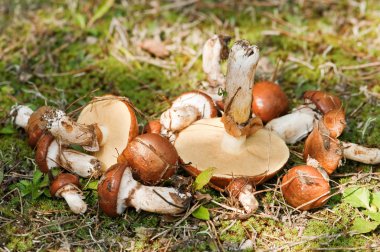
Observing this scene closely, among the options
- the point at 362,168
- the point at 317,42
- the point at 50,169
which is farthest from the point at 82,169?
the point at 317,42

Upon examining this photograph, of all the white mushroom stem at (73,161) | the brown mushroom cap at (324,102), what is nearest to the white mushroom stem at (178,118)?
the white mushroom stem at (73,161)

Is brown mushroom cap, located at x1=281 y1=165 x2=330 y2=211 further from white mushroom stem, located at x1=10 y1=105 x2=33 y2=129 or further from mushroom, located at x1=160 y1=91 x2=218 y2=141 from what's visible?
white mushroom stem, located at x1=10 y1=105 x2=33 y2=129

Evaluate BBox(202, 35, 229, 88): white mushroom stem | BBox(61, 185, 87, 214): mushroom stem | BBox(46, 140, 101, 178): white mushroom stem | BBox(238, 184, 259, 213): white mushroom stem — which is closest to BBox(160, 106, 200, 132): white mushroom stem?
BBox(202, 35, 229, 88): white mushroom stem

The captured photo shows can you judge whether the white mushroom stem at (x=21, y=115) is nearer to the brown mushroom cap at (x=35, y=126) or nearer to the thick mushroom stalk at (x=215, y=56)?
the brown mushroom cap at (x=35, y=126)

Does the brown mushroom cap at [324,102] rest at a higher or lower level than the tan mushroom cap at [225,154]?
higher

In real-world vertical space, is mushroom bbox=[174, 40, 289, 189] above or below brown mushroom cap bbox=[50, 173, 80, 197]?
above

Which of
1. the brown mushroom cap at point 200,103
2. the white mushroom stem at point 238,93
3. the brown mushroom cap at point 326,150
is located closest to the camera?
the white mushroom stem at point 238,93

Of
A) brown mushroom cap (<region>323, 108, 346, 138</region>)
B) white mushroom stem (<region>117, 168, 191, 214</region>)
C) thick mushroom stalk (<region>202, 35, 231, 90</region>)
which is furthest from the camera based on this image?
thick mushroom stalk (<region>202, 35, 231, 90</region>)
